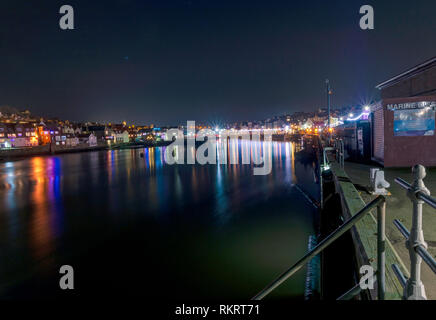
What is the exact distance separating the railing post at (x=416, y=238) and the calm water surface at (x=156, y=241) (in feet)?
23.0

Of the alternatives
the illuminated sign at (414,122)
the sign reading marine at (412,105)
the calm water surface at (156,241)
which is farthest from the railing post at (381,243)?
the sign reading marine at (412,105)

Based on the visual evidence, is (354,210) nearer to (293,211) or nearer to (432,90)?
(293,211)

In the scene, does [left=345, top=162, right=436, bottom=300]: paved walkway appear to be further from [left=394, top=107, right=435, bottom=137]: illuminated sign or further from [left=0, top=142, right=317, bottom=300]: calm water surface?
[left=0, top=142, right=317, bottom=300]: calm water surface

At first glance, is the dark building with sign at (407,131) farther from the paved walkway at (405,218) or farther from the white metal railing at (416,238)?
the white metal railing at (416,238)

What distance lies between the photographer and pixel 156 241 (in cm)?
1398

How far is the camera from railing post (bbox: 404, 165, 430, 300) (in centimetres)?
243

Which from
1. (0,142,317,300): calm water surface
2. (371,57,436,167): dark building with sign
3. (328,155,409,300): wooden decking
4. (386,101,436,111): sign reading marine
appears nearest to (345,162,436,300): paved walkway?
(328,155,409,300): wooden decking

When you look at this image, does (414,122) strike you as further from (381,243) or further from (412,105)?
(381,243)

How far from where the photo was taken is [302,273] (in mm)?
9984

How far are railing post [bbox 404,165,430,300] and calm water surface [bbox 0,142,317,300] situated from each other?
23.0 feet

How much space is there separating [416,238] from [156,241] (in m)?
12.8

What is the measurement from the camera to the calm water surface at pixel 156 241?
991cm

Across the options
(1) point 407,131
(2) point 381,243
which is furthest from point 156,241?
(1) point 407,131
